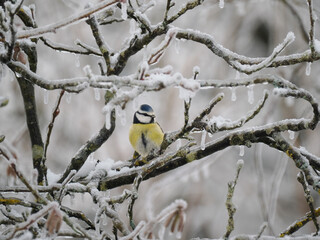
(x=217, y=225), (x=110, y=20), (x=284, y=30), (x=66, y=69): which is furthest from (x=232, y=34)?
(x=110, y=20)

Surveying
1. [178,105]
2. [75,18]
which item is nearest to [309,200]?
[75,18]

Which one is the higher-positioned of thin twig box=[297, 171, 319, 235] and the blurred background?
the blurred background

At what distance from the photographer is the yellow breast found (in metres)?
2.94

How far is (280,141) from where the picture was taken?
5.72 ft

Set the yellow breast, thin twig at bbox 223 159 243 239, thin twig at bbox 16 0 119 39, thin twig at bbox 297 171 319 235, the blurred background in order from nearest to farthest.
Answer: thin twig at bbox 16 0 119 39, thin twig at bbox 223 159 243 239, thin twig at bbox 297 171 319 235, the yellow breast, the blurred background

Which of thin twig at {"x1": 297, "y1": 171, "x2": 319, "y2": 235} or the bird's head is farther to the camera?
the bird's head

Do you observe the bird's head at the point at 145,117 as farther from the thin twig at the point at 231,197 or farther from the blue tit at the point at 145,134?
the thin twig at the point at 231,197

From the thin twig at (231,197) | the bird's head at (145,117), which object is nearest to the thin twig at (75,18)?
the thin twig at (231,197)

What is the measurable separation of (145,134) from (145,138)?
0.03 m

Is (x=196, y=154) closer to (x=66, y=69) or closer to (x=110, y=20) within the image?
(x=110, y=20)

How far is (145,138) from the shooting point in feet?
9.80

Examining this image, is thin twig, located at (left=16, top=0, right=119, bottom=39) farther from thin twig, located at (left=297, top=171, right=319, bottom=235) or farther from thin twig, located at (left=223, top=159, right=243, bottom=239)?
thin twig, located at (left=297, top=171, right=319, bottom=235)

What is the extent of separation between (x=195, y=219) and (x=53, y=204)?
5.70m

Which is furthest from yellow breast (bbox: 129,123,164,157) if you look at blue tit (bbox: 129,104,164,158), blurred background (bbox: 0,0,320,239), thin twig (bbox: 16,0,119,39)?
blurred background (bbox: 0,0,320,239)
